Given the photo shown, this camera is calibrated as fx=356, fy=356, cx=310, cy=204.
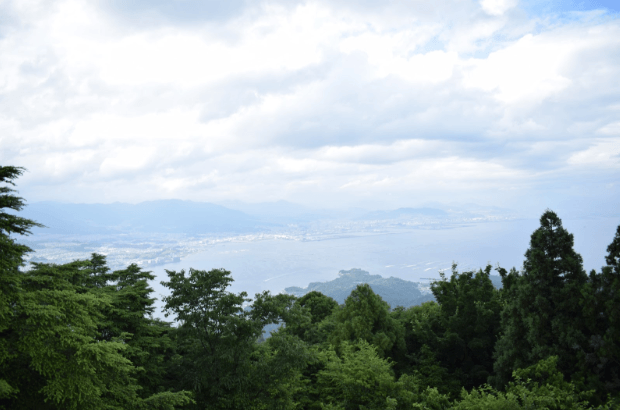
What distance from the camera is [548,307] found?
13.9 meters

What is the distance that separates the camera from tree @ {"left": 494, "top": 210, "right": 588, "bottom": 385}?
13.3 meters

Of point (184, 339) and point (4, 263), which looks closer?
point (4, 263)

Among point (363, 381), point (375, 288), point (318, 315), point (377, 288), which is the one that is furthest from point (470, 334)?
point (377, 288)

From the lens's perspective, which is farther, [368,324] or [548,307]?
[368,324]

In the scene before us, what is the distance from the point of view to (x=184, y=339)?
13.7m

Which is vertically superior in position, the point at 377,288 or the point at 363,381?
the point at 363,381

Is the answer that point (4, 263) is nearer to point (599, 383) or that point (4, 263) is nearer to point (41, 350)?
point (41, 350)

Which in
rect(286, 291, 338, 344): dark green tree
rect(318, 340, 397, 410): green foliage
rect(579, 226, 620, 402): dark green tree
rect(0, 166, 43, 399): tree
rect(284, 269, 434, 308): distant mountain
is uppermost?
rect(0, 166, 43, 399): tree

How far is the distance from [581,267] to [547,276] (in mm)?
1307

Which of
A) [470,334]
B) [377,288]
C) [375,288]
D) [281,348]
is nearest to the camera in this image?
[281,348]

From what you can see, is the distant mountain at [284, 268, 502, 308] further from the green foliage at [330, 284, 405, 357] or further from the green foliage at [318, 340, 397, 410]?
the green foliage at [318, 340, 397, 410]

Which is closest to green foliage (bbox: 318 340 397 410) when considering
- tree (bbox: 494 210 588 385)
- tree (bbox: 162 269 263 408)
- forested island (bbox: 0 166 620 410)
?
forested island (bbox: 0 166 620 410)

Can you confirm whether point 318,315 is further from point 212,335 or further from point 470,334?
point 212,335

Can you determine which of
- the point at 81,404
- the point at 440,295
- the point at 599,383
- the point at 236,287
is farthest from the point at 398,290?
the point at 81,404
